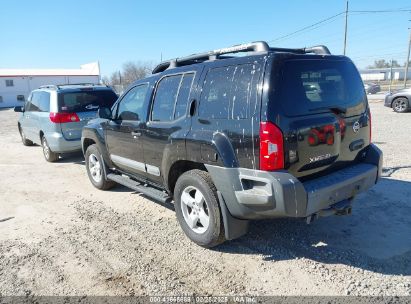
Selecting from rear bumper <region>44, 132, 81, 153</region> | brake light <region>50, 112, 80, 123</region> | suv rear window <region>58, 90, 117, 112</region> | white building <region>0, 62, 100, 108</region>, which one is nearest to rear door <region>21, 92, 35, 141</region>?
rear bumper <region>44, 132, 81, 153</region>

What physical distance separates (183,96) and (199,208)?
1.31 metres

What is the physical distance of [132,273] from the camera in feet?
11.3

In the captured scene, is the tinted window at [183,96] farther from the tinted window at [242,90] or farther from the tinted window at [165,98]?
the tinted window at [242,90]

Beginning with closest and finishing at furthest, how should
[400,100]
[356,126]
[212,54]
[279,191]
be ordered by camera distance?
1. [279,191]
2. [356,126]
3. [212,54]
4. [400,100]

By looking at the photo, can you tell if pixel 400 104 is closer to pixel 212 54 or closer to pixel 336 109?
pixel 336 109

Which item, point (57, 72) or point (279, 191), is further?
point (57, 72)

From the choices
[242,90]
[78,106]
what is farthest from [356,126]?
[78,106]

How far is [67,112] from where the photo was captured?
776 cm

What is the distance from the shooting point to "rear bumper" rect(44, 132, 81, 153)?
7834 mm

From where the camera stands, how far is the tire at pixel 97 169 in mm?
5996

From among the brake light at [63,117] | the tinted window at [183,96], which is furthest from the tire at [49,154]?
the tinted window at [183,96]

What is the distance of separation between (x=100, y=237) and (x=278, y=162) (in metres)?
2.52

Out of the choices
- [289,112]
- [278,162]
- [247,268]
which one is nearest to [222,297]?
[247,268]

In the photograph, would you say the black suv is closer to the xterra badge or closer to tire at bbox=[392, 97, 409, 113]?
the xterra badge
